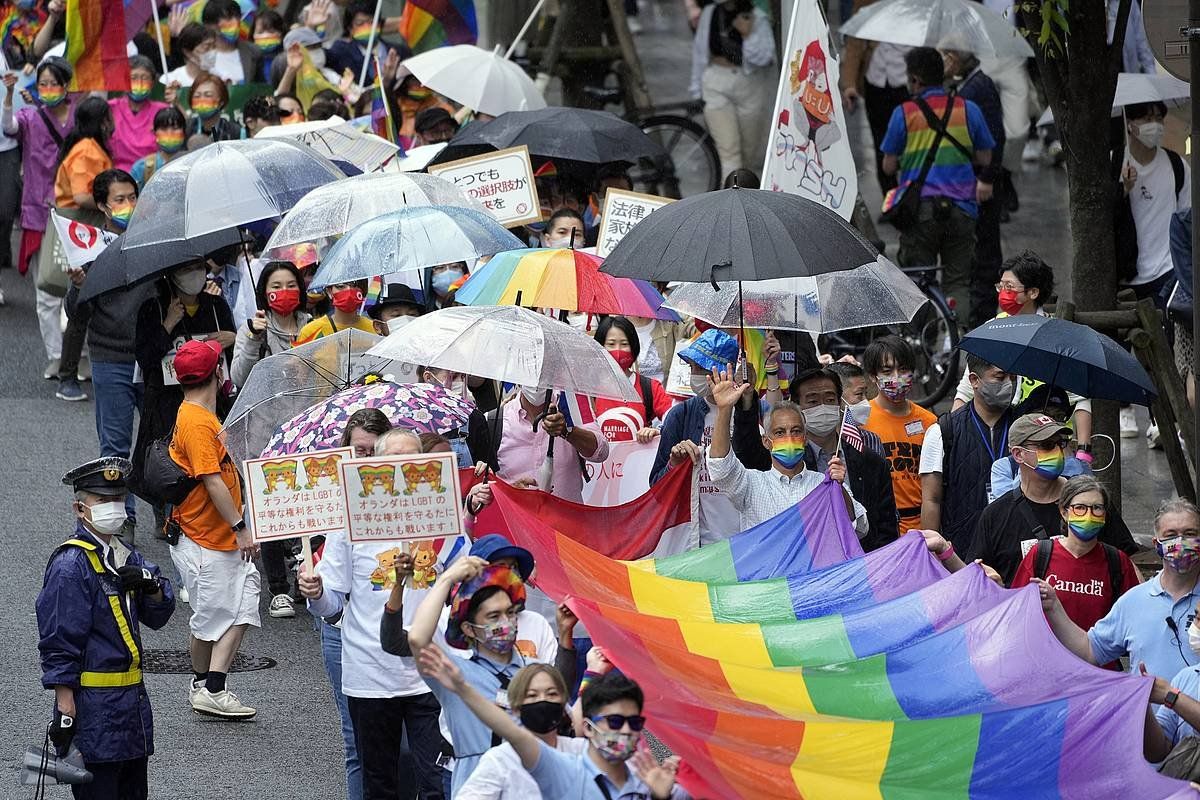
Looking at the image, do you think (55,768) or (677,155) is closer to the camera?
(55,768)

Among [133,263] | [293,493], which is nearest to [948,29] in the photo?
[133,263]

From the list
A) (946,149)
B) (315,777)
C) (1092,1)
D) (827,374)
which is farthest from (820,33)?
(315,777)

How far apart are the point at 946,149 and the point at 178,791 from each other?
7.80m

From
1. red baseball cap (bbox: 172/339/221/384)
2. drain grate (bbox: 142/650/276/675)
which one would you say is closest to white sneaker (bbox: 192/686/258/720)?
drain grate (bbox: 142/650/276/675)

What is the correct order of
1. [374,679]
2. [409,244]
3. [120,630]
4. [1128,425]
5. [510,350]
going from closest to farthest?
[374,679] < [120,630] < [510,350] < [409,244] < [1128,425]

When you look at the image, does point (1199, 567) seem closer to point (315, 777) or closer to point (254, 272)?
point (315, 777)

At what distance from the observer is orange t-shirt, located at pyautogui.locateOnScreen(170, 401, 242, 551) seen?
9469 millimetres

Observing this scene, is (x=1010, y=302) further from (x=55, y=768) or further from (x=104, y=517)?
(x=55, y=768)

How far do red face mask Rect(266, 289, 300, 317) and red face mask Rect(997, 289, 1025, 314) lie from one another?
377 cm

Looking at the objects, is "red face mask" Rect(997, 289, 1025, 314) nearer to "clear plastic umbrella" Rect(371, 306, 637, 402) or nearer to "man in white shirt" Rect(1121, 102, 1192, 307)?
"clear plastic umbrella" Rect(371, 306, 637, 402)

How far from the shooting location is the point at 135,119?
15641 millimetres

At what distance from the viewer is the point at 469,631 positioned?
645 centimetres

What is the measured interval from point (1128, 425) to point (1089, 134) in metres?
3.57

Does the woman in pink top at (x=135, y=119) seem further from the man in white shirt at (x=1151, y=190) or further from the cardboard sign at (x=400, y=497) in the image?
the cardboard sign at (x=400, y=497)
